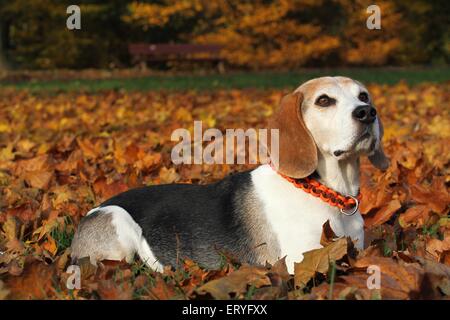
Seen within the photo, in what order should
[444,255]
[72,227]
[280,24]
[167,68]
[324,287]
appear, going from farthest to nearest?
[167,68], [280,24], [72,227], [444,255], [324,287]

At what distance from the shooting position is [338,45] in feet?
98.6

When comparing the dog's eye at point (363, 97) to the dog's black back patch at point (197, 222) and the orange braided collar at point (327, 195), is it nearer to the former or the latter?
the orange braided collar at point (327, 195)

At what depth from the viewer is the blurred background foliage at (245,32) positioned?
2881 centimetres

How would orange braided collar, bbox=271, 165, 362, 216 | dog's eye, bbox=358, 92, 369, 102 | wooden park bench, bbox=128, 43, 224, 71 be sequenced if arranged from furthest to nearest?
1. wooden park bench, bbox=128, 43, 224, 71
2. dog's eye, bbox=358, 92, 369, 102
3. orange braided collar, bbox=271, 165, 362, 216

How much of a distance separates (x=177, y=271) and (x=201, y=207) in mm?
411

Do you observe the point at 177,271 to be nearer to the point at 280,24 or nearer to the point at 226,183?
the point at 226,183

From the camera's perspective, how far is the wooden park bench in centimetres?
3189

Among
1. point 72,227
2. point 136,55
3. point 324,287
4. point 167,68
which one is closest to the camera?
point 324,287

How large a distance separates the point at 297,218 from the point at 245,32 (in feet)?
89.4

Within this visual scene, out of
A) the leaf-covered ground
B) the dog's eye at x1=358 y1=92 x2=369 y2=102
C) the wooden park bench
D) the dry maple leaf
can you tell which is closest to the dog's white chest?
the leaf-covered ground

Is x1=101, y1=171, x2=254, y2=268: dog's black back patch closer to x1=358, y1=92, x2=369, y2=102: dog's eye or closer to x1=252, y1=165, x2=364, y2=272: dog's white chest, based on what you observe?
x1=252, y1=165, x2=364, y2=272: dog's white chest

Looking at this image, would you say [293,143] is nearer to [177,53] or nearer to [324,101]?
[324,101]

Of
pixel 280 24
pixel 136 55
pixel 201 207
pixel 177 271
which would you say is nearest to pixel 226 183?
pixel 201 207

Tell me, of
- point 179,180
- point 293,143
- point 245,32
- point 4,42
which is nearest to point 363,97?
point 293,143
